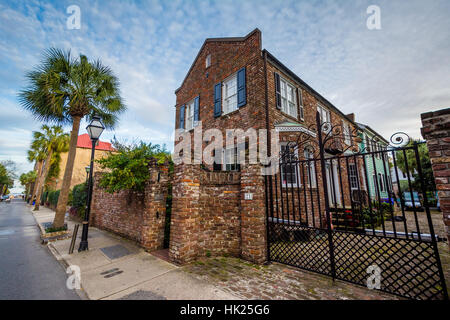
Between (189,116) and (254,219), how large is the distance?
27.8 feet

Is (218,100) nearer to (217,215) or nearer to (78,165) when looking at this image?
(217,215)

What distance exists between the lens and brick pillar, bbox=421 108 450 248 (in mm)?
2521

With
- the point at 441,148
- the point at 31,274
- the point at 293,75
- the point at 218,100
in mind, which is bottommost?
the point at 31,274

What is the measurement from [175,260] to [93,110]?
26.9ft

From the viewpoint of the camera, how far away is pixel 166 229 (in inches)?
231

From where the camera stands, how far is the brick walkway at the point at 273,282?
3.08m

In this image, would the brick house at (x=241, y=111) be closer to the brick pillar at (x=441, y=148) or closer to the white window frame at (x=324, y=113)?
the white window frame at (x=324, y=113)

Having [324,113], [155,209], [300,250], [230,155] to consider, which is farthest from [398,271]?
[324,113]

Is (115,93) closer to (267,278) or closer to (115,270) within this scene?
(115,270)

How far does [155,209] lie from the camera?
217 inches

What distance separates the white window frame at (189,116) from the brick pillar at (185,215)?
688cm

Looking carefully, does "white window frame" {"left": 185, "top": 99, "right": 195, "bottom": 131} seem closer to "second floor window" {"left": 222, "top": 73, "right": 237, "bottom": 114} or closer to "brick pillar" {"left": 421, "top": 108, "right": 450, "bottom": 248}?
"second floor window" {"left": 222, "top": 73, "right": 237, "bottom": 114}

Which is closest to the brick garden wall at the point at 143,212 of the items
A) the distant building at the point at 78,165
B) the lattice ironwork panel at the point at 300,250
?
the lattice ironwork panel at the point at 300,250
